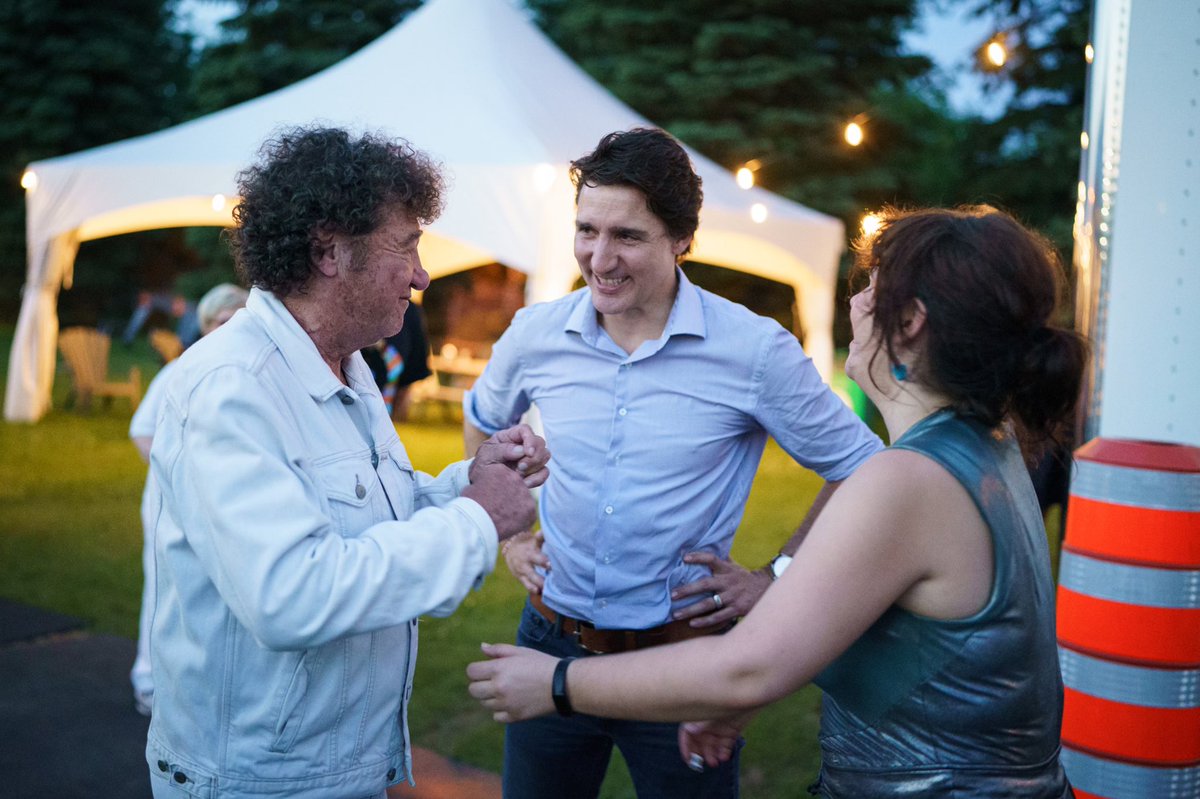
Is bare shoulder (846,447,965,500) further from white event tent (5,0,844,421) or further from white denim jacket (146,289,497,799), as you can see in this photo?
white event tent (5,0,844,421)

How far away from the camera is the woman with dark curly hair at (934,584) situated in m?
1.43

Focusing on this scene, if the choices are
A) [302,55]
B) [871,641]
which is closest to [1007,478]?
[871,641]

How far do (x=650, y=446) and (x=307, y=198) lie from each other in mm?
1064

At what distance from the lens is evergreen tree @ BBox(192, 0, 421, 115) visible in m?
24.5

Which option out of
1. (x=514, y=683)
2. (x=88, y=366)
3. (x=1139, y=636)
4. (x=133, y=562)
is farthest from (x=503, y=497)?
(x=88, y=366)

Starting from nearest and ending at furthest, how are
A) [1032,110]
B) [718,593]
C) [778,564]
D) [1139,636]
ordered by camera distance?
[778,564], [718,593], [1139,636], [1032,110]

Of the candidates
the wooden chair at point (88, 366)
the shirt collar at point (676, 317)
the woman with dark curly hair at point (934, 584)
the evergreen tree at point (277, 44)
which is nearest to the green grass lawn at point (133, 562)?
the wooden chair at point (88, 366)

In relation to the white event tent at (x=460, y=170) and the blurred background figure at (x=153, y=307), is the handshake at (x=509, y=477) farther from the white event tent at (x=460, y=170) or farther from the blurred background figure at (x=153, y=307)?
the blurred background figure at (x=153, y=307)

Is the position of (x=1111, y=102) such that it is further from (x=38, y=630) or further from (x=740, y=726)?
(x=38, y=630)

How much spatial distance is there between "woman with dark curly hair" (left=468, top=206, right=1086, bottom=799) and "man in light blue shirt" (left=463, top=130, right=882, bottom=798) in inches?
32.3

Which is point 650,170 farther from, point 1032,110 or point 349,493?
point 1032,110

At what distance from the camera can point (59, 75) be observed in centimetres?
2778

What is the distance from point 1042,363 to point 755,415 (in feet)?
3.41

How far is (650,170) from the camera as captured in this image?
242 cm
